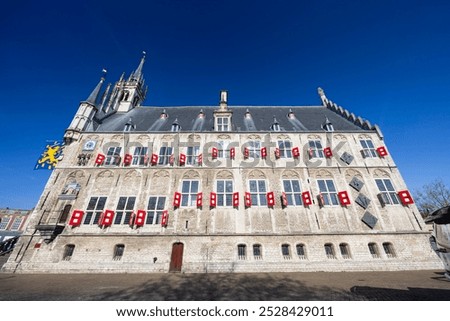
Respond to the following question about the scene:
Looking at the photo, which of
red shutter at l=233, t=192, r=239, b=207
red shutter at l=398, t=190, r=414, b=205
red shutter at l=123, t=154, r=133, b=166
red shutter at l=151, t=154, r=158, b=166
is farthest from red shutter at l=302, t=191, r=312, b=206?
red shutter at l=123, t=154, r=133, b=166

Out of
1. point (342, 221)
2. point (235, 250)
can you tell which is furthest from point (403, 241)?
point (235, 250)

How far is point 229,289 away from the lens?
824cm

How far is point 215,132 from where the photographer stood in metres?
18.1

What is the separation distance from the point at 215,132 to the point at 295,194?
9.18 metres

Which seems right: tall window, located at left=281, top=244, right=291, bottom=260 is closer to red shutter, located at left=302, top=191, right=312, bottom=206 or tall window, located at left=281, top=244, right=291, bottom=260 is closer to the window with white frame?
red shutter, located at left=302, top=191, right=312, bottom=206

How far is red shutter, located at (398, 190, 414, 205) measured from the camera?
14087mm

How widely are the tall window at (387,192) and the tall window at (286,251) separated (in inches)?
332

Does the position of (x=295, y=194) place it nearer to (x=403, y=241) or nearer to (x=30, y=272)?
(x=403, y=241)

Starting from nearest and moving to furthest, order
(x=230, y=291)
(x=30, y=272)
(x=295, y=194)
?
(x=230, y=291) → (x=30, y=272) → (x=295, y=194)

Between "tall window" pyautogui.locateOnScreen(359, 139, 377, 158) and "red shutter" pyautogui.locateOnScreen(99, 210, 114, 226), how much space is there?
21391 mm

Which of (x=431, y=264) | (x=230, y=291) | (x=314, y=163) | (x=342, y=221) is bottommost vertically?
(x=230, y=291)

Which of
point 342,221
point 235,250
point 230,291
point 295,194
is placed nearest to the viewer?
point 230,291

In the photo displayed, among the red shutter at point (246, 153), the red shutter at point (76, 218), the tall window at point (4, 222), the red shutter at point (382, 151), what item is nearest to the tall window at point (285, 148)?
the red shutter at point (246, 153)

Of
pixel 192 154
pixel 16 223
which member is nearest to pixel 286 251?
pixel 192 154
